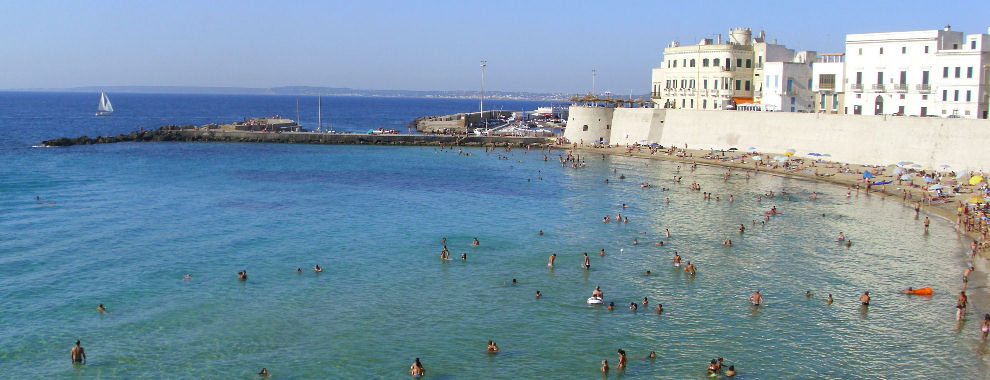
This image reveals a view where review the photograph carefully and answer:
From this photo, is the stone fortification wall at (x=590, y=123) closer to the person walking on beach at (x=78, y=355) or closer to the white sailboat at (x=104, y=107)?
the person walking on beach at (x=78, y=355)

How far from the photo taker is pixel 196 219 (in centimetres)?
4422

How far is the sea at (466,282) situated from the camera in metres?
24.1

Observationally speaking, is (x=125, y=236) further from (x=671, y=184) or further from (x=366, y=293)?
(x=671, y=184)

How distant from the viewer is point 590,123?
8612 centimetres

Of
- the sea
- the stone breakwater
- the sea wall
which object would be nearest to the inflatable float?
the sea

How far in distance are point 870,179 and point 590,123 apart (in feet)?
115

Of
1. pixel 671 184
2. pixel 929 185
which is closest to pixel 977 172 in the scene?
pixel 929 185

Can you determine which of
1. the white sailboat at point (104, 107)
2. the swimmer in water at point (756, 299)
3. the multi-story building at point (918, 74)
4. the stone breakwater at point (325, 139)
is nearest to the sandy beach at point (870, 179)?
the multi-story building at point (918, 74)

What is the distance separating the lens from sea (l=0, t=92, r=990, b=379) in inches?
948

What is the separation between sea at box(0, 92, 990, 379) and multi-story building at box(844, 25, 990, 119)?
12053 millimetres

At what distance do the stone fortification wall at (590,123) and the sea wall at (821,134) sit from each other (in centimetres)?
12

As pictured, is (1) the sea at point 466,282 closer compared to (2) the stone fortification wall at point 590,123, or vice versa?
(1) the sea at point 466,282

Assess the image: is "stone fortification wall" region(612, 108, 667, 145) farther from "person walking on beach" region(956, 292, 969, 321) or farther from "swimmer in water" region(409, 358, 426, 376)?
"swimmer in water" region(409, 358, 426, 376)

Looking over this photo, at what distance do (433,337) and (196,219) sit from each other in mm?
23737
